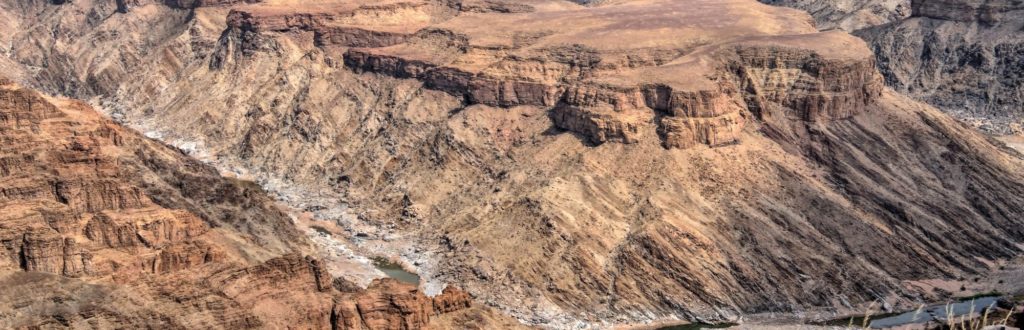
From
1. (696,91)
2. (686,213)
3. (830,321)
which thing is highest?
(696,91)

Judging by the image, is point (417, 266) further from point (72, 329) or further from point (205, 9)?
point (205, 9)

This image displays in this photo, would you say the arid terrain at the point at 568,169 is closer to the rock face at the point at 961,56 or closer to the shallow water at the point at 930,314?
the shallow water at the point at 930,314

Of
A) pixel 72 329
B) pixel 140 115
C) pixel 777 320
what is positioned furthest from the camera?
pixel 140 115

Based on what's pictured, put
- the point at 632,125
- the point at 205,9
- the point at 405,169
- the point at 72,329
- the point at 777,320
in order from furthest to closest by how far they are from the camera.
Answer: the point at 205,9
the point at 405,169
the point at 632,125
the point at 777,320
the point at 72,329

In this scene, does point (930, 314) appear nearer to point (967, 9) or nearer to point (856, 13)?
point (967, 9)

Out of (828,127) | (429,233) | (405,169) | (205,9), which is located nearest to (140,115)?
(205,9)

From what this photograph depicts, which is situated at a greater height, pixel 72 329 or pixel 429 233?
pixel 72 329

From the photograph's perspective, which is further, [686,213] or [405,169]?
[405,169]

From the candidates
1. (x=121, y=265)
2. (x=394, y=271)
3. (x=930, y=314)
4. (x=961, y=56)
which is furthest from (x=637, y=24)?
(x=121, y=265)
